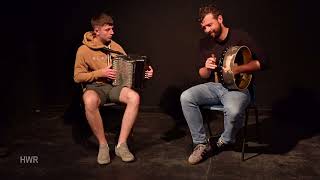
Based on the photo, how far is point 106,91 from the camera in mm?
4113

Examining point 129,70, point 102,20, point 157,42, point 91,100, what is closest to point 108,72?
point 129,70

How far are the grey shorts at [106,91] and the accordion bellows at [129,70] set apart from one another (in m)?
0.06

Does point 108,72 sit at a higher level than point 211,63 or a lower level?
lower

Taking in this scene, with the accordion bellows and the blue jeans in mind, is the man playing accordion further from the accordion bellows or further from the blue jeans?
the blue jeans

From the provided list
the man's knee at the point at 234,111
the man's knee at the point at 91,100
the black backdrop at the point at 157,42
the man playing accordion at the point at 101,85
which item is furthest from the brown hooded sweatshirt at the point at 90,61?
the black backdrop at the point at 157,42

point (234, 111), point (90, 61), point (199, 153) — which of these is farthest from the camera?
point (90, 61)

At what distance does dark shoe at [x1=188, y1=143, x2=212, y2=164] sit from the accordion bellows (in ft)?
2.54

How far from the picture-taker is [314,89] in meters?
5.30

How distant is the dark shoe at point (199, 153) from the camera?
3.82 metres

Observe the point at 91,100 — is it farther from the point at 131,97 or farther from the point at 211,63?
the point at 211,63

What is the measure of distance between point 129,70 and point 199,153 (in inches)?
37.6

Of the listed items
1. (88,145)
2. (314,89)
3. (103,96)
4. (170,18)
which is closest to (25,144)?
(88,145)

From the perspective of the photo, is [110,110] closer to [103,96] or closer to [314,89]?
[103,96]

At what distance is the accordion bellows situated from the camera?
3939 mm
